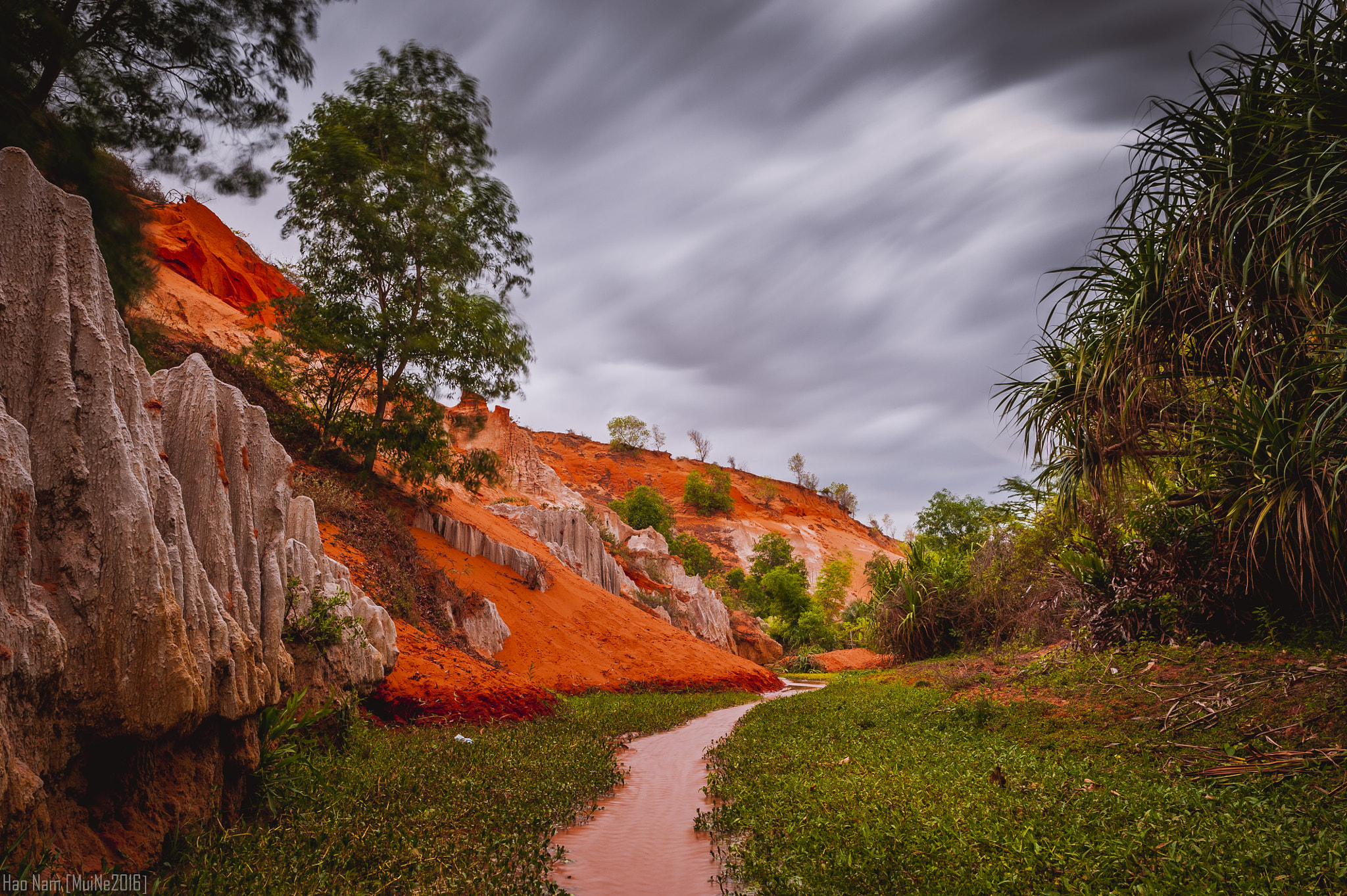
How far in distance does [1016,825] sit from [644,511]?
56.0m

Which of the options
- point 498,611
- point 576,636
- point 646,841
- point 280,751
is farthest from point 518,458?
point 646,841

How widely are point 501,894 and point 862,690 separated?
13.3 metres

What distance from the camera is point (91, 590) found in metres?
3.71

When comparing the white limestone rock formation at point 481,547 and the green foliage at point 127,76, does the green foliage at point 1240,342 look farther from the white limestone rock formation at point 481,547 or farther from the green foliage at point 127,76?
the white limestone rock formation at point 481,547

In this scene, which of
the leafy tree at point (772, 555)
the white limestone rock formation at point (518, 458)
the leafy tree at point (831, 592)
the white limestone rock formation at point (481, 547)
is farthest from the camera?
the leafy tree at point (772, 555)

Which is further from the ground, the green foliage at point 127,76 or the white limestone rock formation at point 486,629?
the green foliage at point 127,76

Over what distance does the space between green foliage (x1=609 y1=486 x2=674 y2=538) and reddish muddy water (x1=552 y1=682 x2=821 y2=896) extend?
50.5 m

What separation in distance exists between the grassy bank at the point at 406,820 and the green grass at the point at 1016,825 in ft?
5.34

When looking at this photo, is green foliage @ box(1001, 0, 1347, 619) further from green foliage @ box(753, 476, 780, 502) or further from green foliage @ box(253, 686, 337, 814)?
green foliage @ box(753, 476, 780, 502)

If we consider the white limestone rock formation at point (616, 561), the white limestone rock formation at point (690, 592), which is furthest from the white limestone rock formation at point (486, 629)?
the white limestone rock formation at point (690, 592)

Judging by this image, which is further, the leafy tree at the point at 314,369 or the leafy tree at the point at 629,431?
the leafy tree at the point at 629,431

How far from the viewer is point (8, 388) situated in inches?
149

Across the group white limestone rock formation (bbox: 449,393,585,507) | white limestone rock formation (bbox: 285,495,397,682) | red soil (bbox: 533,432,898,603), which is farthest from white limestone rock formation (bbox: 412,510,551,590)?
red soil (bbox: 533,432,898,603)

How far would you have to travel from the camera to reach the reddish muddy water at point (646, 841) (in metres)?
4.70
